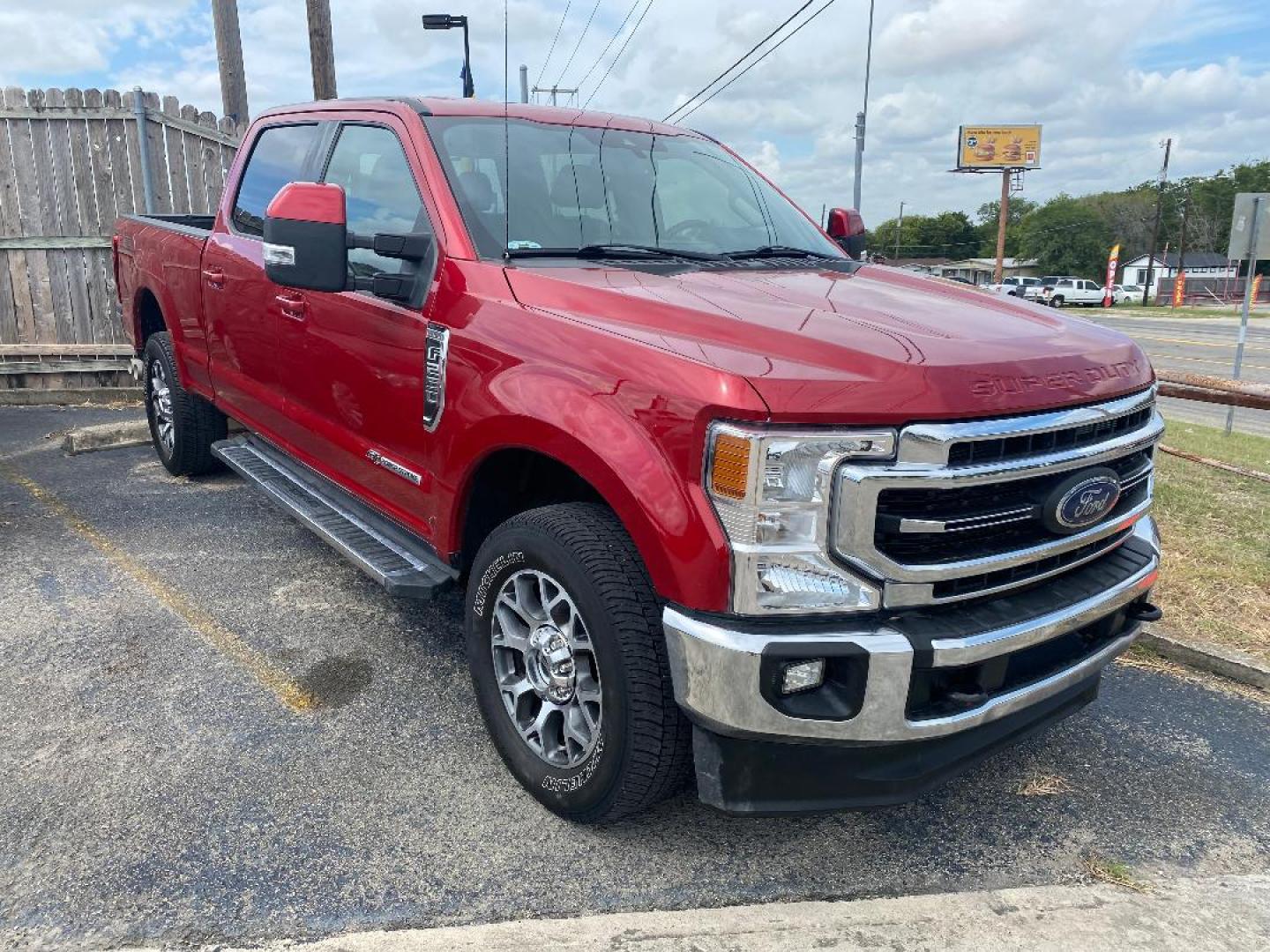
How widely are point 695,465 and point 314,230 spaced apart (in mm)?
1570

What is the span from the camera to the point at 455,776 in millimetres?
2984

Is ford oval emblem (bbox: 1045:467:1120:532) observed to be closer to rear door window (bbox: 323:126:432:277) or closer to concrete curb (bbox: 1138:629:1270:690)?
concrete curb (bbox: 1138:629:1270:690)

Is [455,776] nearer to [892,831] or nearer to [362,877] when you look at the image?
[362,877]

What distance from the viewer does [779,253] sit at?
12.0 feet

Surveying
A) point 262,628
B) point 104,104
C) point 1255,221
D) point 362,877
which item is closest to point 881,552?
point 362,877

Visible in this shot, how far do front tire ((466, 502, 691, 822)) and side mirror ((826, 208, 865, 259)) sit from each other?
257 cm

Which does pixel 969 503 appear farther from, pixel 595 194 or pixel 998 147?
pixel 998 147

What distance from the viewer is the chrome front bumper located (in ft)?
7.06

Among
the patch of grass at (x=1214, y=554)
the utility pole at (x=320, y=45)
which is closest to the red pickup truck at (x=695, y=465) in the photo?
the patch of grass at (x=1214, y=554)

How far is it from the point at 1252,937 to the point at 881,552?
1.41 m

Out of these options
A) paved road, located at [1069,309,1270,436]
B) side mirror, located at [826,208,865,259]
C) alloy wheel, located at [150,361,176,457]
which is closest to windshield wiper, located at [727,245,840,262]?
side mirror, located at [826,208,865,259]

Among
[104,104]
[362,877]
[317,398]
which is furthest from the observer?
[104,104]

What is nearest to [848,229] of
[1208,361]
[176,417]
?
[176,417]

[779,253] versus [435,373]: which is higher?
[779,253]
